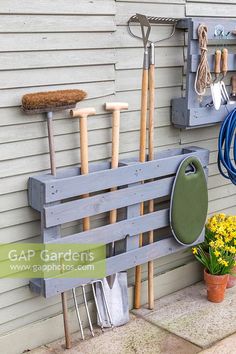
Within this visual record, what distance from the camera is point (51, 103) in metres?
2.71

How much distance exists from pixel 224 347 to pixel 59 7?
6.54ft

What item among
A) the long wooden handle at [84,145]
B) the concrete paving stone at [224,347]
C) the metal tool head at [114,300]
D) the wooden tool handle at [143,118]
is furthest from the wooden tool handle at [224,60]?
the concrete paving stone at [224,347]

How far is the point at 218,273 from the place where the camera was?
11.8ft

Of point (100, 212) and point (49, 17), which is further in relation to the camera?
point (100, 212)

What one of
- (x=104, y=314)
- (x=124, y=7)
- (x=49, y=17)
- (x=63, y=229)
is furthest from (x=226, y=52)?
(x=104, y=314)

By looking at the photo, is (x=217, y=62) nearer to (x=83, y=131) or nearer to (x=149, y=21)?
(x=149, y=21)

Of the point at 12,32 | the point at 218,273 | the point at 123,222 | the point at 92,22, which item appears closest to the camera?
the point at 12,32

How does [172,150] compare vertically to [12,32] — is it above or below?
below

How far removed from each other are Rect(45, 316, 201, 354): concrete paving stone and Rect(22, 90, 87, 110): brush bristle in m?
1.32

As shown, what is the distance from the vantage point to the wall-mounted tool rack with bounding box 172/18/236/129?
330 centimetres

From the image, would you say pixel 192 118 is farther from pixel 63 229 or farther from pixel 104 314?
pixel 104 314

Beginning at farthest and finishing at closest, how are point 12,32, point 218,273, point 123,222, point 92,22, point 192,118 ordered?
1. point 218,273
2. point 192,118
3. point 123,222
4. point 92,22
5. point 12,32

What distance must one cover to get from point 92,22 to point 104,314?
1642 mm

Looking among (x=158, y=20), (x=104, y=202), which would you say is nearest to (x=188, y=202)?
(x=104, y=202)
